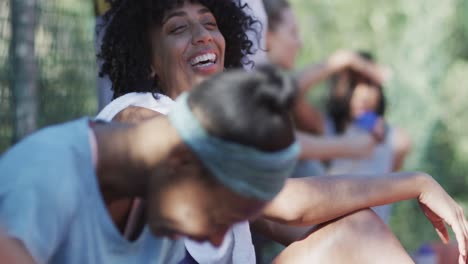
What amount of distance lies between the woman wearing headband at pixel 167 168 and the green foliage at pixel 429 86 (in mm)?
5881

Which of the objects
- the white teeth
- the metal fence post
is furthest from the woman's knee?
the metal fence post

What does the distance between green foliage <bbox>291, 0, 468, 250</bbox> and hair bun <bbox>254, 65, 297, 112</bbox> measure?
234 inches

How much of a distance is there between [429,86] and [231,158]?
6.46 m

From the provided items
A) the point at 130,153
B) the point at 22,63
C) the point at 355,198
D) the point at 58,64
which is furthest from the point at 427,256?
the point at 130,153

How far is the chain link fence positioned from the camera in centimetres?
449

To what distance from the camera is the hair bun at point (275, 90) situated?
1936 millimetres

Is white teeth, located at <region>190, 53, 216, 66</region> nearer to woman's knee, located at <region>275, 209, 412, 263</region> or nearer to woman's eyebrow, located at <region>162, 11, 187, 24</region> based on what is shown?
woman's eyebrow, located at <region>162, 11, 187, 24</region>

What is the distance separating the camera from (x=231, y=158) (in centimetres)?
196

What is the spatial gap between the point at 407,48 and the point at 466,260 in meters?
5.48

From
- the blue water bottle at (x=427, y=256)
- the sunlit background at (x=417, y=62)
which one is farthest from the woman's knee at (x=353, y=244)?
the sunlit background at (x=417, y=62)

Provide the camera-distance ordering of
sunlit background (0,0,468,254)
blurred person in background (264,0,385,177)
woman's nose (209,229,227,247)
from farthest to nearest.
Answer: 1. sunlit background (0,0,468,254)
2. blurred person in background (264,0,385,177)
3. woman's nose (209,229,227,247)

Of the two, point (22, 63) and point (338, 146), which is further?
point (338, 146)

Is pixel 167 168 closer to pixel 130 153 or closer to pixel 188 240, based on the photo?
pixel 130 153

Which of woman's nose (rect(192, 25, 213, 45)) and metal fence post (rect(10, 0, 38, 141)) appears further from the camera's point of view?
metal fence post (rect(10, 0, 38, 141))
